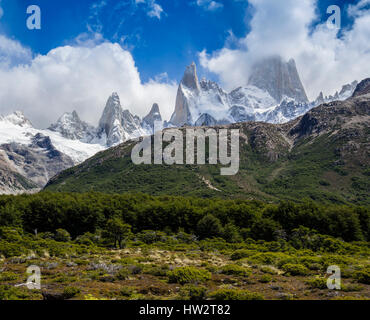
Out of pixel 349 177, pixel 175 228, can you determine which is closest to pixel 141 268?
pixel 175 228

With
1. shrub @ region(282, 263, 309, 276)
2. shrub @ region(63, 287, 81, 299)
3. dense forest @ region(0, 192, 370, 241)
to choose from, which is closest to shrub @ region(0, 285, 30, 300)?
shrub @ region(63, 287, 81, 299)

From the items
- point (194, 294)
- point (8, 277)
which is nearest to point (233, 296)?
point (194, 294)

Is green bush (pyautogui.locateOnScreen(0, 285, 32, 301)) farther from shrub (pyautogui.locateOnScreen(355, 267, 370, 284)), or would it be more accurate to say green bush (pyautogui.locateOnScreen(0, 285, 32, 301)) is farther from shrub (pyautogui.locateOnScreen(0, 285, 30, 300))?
shrub (pyautogui.locateOnScreen(355, 267, 370, 284))

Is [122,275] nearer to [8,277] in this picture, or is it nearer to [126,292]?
[126,292]

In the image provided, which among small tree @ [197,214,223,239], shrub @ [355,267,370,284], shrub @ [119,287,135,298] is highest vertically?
small tree @ [197,214,223,239]

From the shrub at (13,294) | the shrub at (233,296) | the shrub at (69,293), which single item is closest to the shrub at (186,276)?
the shrub at (233,296)

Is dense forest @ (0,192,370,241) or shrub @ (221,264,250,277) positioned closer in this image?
shrub @ (221,264,250,277)

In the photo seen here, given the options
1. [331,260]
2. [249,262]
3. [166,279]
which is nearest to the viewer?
[166,279]

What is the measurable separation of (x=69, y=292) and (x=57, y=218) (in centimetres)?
6015

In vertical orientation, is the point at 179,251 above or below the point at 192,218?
below

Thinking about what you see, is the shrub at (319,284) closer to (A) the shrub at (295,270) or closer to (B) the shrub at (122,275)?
(A) the shrub at (295,270)

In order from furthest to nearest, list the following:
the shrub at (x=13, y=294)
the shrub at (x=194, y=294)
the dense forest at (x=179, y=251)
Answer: the dense forest at (x=179, y=251)
the shrub at (x=194, y=294)
the shrub at (x=13, y=294)

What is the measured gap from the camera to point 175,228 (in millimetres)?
69938
